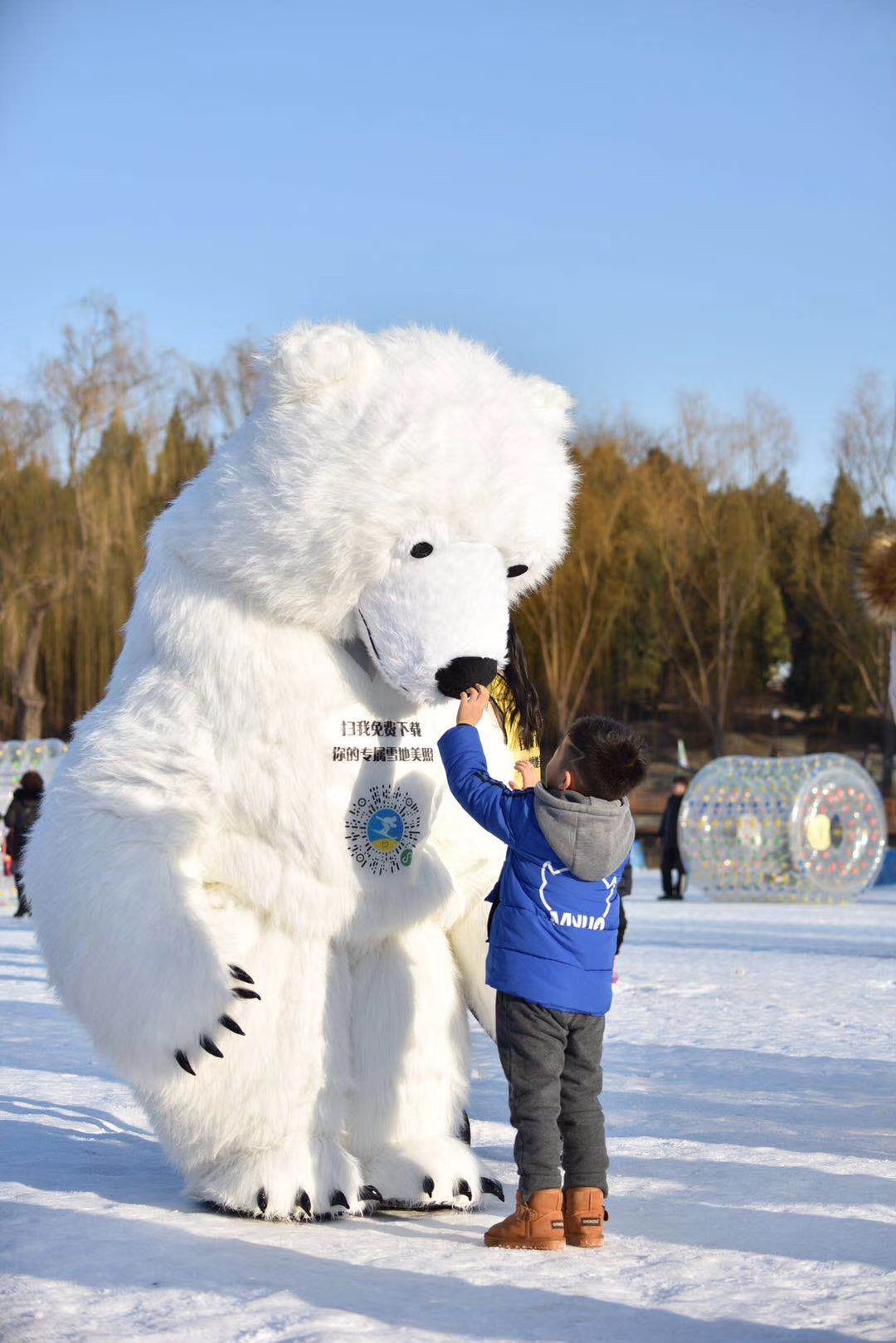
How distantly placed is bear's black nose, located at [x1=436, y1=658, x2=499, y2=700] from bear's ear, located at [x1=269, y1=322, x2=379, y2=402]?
0.68 metres

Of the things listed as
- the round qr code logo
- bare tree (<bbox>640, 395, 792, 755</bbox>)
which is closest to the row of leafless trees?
bare tree (<bbox>640, 395, 792, 755</bbox>)

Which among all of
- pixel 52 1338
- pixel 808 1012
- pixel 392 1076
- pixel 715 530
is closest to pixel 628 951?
pixel 808 1012

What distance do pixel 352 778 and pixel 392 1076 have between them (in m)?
0.67

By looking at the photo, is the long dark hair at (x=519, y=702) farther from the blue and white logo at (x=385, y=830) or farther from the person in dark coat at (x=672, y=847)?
the person in dark coat at (x=672, y=847)

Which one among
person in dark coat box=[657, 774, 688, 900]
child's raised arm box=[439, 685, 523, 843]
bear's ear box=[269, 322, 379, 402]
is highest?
bear's ear box=[269, 322, 379, 402]

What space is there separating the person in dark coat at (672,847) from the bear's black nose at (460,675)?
12578 millimetres

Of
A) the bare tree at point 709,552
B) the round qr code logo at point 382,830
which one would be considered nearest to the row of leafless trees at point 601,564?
the bare tree at point 709,552

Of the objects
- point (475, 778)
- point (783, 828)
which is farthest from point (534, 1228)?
point (783, 828)

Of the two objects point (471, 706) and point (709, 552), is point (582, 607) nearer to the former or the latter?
point (709, 552)

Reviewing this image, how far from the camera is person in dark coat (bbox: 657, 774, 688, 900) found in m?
15.8

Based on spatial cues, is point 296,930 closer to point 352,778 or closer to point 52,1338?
point 352,778

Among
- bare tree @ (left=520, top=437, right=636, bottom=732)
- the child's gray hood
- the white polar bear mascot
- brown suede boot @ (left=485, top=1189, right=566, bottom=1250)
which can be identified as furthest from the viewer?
bare tree @ (left=520, top=437, right=636, bottom=732)

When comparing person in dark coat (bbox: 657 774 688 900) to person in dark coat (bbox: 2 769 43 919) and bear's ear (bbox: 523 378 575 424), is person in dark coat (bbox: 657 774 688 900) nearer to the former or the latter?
person in dark coat (bbox: 2 769 43 919)

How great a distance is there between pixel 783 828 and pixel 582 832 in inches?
459
